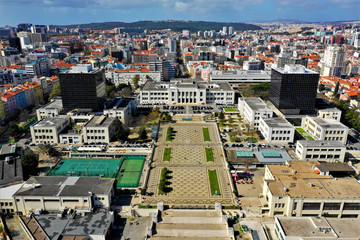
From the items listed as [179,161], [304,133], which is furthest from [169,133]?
[304,133]

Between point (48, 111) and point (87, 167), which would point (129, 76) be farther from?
point (87, 167)

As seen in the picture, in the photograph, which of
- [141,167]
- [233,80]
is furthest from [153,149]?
[233,80]

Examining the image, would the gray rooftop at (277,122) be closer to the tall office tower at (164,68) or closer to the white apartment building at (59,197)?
the white apartment building at (59,197)

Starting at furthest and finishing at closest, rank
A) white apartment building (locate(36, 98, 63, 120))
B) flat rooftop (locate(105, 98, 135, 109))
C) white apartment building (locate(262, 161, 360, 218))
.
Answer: flat rooftop (locate(105, 98, 135, 109)), white apartment building (locate(36, 98, 63, 120)), white apartment building (locate(262, 161, 360, 218))

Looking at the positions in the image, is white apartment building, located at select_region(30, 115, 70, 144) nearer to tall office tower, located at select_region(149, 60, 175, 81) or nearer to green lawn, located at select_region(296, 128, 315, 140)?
green lawn, located at select_region(296, 128, 315, 140)

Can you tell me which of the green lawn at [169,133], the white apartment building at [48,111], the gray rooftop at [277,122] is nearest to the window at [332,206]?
the gray rooftop at [277,122]

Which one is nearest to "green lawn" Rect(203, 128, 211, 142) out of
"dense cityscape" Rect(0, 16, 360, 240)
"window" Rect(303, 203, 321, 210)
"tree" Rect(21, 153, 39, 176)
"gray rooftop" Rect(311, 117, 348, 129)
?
"dense cityscape" Rect(0, 16, 360, 240)
